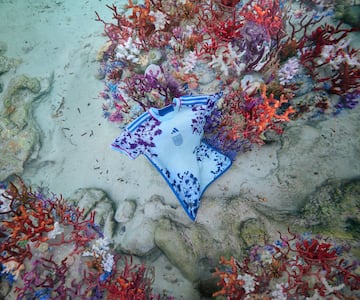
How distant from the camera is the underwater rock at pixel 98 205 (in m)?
4.32

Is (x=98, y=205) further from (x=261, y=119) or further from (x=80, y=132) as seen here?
(x=261, y=119)

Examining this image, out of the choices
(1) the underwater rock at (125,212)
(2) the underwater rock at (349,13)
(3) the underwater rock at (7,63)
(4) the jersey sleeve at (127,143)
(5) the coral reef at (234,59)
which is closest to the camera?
(4) the jersey sleeve at (127,143)

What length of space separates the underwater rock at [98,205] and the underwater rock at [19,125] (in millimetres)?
1637

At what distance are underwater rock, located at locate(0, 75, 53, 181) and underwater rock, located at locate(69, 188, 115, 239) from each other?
5.37ft

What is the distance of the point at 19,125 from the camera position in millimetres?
5438

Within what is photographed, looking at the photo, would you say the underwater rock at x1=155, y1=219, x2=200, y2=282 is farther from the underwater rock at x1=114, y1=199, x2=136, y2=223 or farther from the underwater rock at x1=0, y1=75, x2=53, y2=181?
the underwater rock at x1=0, y1=75, x2=53, y2=181

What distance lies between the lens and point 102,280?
145 inches

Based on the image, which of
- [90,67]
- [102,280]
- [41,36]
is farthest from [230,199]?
[41,36]

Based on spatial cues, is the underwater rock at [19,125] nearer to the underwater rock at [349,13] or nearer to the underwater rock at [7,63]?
the underwater rock at [7,63]

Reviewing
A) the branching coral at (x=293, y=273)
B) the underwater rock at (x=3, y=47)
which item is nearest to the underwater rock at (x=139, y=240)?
the branching coral at (x=293, y=273)

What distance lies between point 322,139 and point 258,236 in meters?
1.95

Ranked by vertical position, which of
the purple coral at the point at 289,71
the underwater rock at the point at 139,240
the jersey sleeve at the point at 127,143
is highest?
the purple coral at the point at 289,71

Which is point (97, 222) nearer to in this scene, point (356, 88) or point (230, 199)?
point (230, 199)

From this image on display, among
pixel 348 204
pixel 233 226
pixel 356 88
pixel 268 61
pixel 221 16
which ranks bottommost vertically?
pixel 233 226
